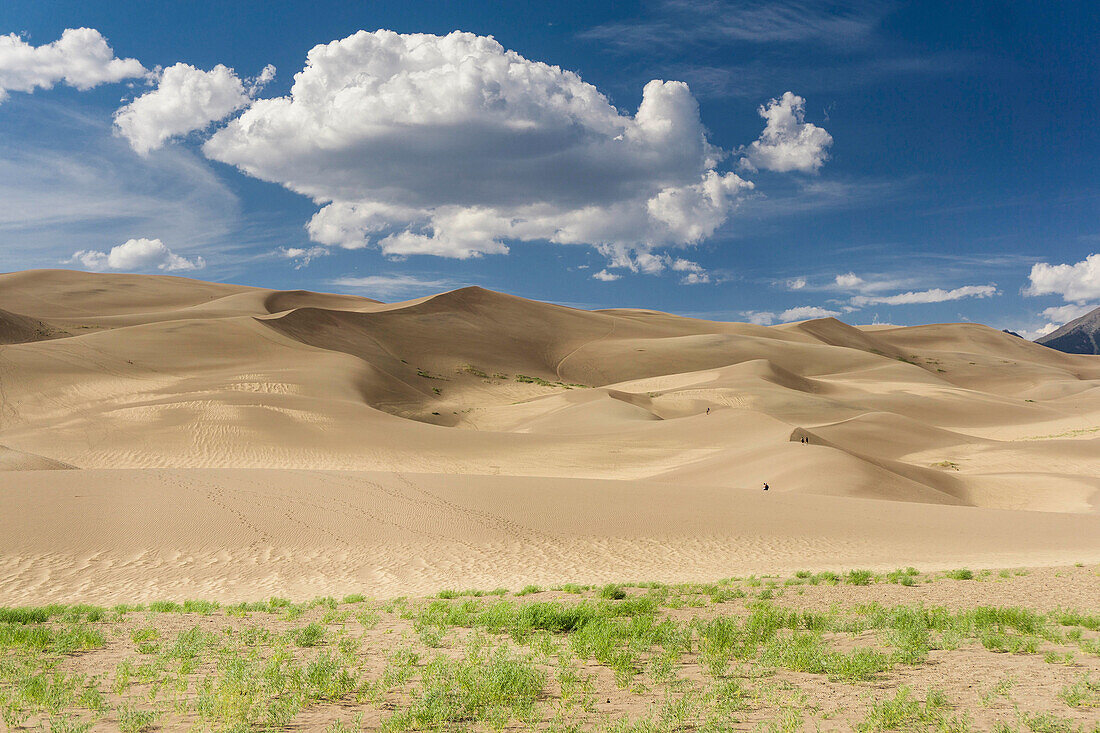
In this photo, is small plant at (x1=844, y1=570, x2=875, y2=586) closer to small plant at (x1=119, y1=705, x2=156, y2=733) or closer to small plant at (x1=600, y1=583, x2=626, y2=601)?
small plant at (x1=600, y1=583, x2=626, y2=601)

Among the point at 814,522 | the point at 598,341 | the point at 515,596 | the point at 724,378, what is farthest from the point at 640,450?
the point at 598,341

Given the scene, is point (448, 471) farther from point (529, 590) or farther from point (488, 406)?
point (488, 406)

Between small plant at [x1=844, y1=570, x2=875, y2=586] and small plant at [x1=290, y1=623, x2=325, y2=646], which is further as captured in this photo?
small plant at [x1=844, y1=570, x2=875, y2=586]

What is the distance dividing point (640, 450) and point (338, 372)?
922 inches

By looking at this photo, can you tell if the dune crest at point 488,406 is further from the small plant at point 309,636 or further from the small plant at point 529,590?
the small plant at point 309,636

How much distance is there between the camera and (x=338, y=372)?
47.3 m

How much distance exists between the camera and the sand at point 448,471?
1471 cm

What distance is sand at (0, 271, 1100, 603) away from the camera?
48.3 feet

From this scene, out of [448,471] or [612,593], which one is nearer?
[612,593]

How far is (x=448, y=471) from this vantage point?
92.5 feet

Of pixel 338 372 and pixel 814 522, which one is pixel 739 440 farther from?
pixel 338 372

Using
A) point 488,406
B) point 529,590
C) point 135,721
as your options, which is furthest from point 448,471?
point 488,406

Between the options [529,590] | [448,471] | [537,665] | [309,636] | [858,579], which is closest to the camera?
[537,665]

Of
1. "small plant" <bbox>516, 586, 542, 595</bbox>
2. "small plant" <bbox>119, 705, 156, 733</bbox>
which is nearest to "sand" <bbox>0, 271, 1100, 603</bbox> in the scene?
"small plant" <bbox>516, 586, 542, 595</bbox>
